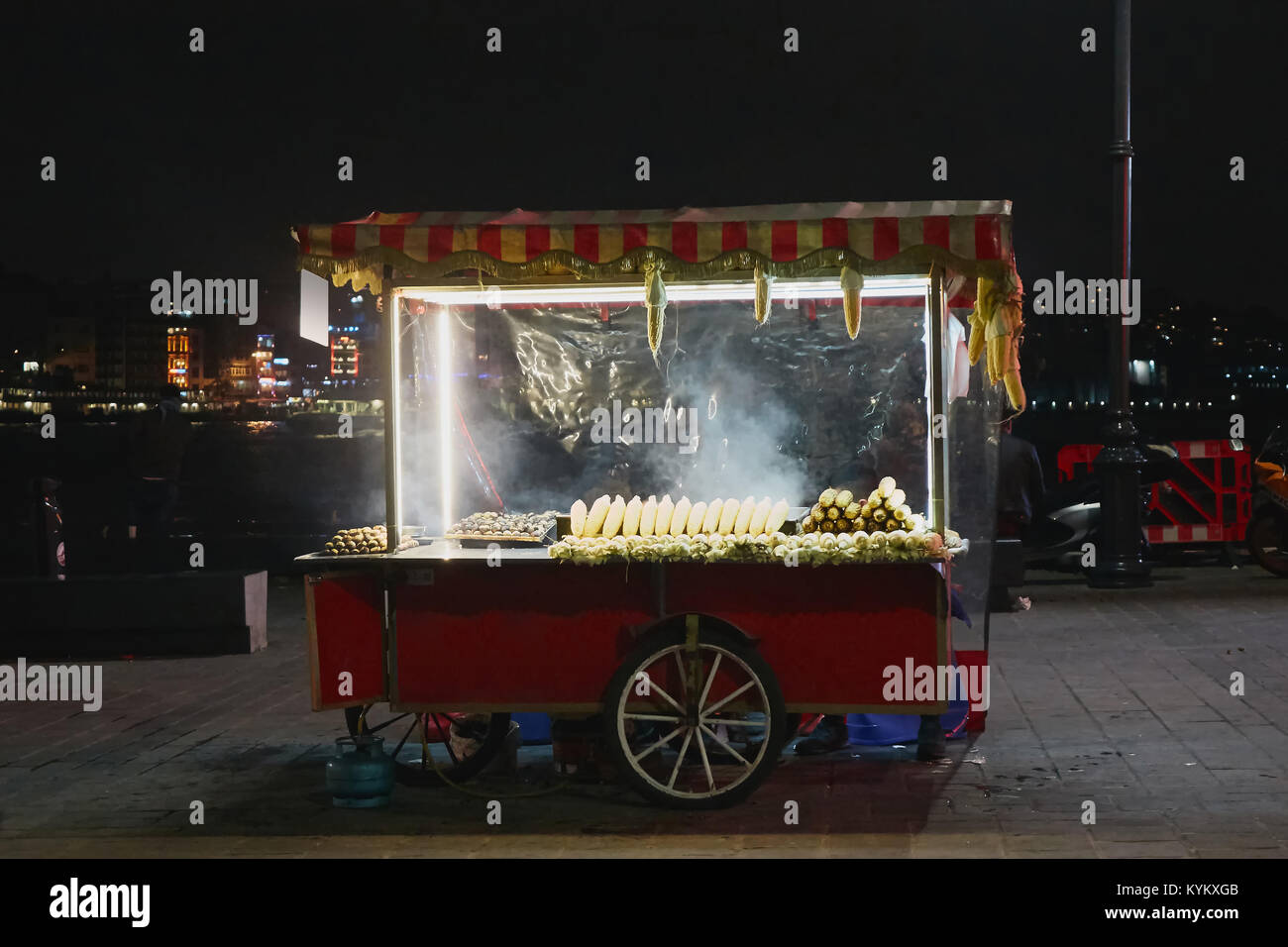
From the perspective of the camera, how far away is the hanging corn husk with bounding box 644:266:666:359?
21.4 feet

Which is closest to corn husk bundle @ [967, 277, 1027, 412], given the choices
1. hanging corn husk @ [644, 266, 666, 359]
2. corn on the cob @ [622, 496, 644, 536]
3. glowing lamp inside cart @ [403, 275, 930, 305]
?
glowing lamp inside cart @ [403, 275, 930, 305]

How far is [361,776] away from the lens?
6.41m

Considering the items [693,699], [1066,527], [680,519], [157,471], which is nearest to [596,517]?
[680,519]

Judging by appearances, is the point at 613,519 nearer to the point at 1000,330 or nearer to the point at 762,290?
the point at 762,290

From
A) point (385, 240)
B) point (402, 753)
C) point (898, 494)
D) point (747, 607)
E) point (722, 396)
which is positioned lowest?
point (402, 753)

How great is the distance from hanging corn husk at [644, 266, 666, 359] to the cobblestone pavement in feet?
7.78

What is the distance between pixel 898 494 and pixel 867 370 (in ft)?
4.43

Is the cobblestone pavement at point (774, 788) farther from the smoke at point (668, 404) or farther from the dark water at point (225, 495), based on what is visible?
the dark water at point (225, 495)

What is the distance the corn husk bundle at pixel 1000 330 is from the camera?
657 cm

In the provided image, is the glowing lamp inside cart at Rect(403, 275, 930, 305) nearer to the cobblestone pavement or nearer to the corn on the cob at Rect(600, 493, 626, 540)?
the corn on the cob at Rect(600, 493, 626, 540)

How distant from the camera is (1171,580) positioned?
14.8 m

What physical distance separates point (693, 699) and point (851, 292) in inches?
84.7
